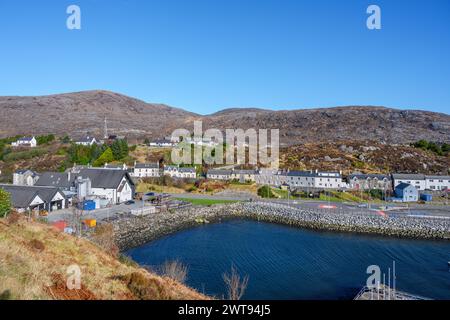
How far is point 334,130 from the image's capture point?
81500 mm

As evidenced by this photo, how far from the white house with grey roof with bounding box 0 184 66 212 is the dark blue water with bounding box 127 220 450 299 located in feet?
25.5

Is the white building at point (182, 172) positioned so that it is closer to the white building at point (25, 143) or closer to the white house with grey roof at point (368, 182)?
the white house with grey roof at point (368, 182)

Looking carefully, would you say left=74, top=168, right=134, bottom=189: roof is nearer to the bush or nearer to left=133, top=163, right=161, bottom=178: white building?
left=133, top=163, right=161, bottom=178: white building

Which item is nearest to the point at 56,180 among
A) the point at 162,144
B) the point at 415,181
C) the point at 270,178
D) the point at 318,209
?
the point at 318,209

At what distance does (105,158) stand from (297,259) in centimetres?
3353

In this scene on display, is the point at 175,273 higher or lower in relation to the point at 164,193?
lower

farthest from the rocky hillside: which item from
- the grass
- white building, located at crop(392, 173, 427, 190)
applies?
the grass

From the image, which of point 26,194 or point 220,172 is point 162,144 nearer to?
point 220,172

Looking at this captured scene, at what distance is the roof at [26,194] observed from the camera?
20875 mm

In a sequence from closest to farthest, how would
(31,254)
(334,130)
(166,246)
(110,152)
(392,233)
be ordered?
1. (31,254)
2. (166,246)
3. (392,233)
4. (110,152)
5. (334,130)

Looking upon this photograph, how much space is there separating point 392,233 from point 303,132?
6117cm

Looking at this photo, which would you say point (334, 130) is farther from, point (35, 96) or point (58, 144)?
point (35, 96)

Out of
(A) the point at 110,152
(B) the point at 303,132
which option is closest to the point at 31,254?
(A) the point at 110,152

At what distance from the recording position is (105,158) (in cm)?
4478
